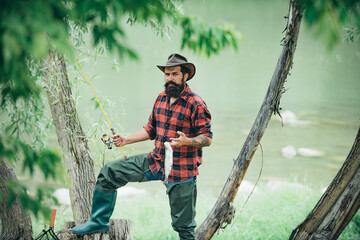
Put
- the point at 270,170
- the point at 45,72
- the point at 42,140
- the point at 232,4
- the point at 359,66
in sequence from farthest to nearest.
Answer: the point at 232,4 → the point at 359,66 → the point at 270,170 → the point at 42,140 → the point at 45,72

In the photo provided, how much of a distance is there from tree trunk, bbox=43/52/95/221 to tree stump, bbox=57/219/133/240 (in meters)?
0.50

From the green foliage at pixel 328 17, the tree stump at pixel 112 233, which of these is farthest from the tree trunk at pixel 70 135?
the green foliage at pixel 328 17

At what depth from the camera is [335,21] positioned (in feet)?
4.34

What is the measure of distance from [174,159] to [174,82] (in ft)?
1.53

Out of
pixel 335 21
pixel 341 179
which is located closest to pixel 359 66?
pixel 341 179

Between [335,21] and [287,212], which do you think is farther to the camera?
[287,212]

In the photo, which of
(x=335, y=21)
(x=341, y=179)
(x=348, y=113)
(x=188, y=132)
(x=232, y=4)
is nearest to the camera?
(x=335, y=21)

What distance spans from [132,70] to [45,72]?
40.0 feet

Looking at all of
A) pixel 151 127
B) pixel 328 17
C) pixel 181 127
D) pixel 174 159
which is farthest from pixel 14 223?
pixel 328 17

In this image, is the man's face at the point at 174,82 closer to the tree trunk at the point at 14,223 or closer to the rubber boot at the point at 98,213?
the rubber boot at the point at 98,213

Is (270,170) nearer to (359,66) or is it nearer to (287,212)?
(287,212)

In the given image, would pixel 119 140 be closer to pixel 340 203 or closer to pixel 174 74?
pixel 174 74

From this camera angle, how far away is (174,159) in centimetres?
259

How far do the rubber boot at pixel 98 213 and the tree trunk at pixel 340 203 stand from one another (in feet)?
4.66
